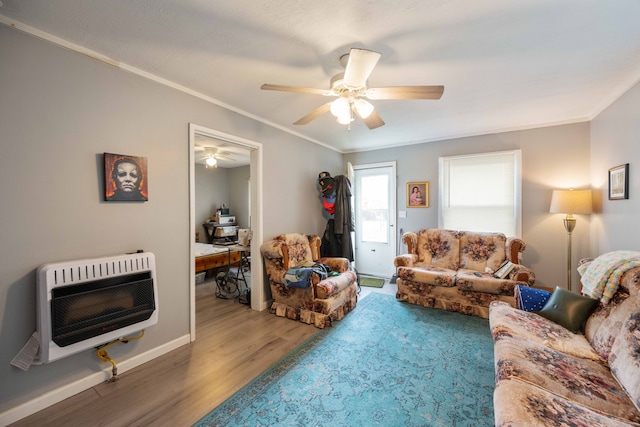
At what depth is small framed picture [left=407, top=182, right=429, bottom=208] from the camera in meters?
4.27

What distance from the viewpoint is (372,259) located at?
4855 millimetres

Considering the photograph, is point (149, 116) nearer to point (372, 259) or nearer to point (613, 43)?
point (613, 43)

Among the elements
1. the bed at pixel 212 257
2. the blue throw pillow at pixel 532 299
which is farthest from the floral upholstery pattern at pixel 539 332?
the bed at pixel 212 257

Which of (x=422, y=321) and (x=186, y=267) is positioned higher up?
(x=186, y=267)

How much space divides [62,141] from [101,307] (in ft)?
3.92

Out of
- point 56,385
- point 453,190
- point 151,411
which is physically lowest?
point 151,411

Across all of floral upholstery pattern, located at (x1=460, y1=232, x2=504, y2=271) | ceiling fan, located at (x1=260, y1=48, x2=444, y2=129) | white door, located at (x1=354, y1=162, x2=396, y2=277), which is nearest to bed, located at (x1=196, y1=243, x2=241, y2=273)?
white door, located at (x1=354, y1=162, x2=396, y2=277)

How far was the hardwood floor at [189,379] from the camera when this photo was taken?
1.59m

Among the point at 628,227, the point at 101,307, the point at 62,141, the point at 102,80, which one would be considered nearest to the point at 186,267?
the point at 101,307

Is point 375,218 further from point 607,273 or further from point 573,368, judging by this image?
point 573,368

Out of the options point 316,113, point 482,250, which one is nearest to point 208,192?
point 316,113

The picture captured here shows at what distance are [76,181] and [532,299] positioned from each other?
3.75 m

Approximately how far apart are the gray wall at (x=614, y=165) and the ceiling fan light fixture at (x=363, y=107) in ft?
7.79

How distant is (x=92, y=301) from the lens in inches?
68.9
